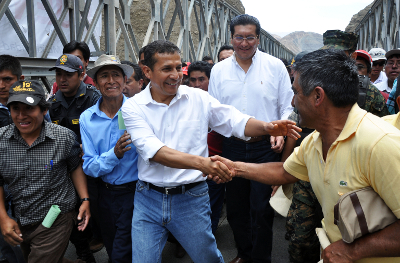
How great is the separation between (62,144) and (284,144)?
1.93 metres

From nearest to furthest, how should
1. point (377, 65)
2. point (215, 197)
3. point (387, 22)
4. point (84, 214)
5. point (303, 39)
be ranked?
point (84, 214)
point (215, 197)
point (377, 65)
point (387, 22)
point (303, 39)

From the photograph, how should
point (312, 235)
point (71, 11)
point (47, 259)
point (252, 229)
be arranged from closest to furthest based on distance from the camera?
point (47, 259)
point (312, 235)
point (252, 229)
point (71, 11)

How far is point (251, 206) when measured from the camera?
120 inches

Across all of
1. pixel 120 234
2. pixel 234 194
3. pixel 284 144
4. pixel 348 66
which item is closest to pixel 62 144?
pixel 120 234

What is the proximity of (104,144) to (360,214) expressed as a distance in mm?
1950

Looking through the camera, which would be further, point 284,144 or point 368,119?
point 284,144

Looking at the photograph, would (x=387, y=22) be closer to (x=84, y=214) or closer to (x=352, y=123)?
(x=352, y=123)

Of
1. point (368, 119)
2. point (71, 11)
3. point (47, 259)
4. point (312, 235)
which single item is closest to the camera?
point (368, 119)

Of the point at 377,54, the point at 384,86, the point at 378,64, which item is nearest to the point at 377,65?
the point at 378,64

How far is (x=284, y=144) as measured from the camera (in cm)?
313

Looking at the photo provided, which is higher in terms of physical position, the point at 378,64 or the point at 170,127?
the point at 378,64

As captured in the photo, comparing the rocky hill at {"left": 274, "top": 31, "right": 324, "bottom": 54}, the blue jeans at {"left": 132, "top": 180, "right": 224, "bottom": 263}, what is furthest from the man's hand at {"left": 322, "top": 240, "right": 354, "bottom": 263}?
the rocky hill at {"left": 274, "top": 31, "right": 324, "bottom": 54}

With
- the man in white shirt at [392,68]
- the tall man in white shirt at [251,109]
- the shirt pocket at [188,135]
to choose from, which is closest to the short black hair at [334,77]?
the shirt pocket at [188,135]

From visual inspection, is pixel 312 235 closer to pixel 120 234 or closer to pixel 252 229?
pixel 252 229
